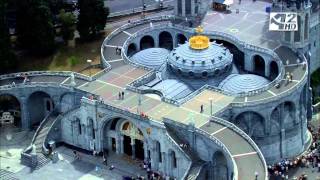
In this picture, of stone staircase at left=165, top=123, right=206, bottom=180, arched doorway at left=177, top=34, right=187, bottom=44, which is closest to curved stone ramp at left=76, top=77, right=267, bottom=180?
stone staircase at left=165, top=123, right=206, bottom=180

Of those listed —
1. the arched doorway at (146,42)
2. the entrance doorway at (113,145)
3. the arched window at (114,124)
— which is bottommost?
the entrance doorway at (113,145)

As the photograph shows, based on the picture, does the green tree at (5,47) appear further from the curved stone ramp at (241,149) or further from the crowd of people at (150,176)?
the curved stone ramp at (241,149)

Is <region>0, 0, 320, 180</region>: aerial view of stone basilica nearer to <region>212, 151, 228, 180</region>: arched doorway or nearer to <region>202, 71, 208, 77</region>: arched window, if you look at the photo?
<region>212, 151, 228, 180</region>: arched doorway

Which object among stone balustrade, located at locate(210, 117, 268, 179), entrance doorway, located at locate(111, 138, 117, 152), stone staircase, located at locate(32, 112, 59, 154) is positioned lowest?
entrance doorway, located at locate(111, 138, 117, 152)

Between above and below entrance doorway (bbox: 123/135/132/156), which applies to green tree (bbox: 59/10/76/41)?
above

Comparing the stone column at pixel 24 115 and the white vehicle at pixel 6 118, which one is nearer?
the stone column at pixel 24 115

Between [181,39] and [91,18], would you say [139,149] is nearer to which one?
[181,39]

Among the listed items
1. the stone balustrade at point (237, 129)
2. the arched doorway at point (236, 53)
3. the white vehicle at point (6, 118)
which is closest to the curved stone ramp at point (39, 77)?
the white vehicle at point (6, 118)

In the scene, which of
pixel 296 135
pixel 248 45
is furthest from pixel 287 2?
pixel 296 135
